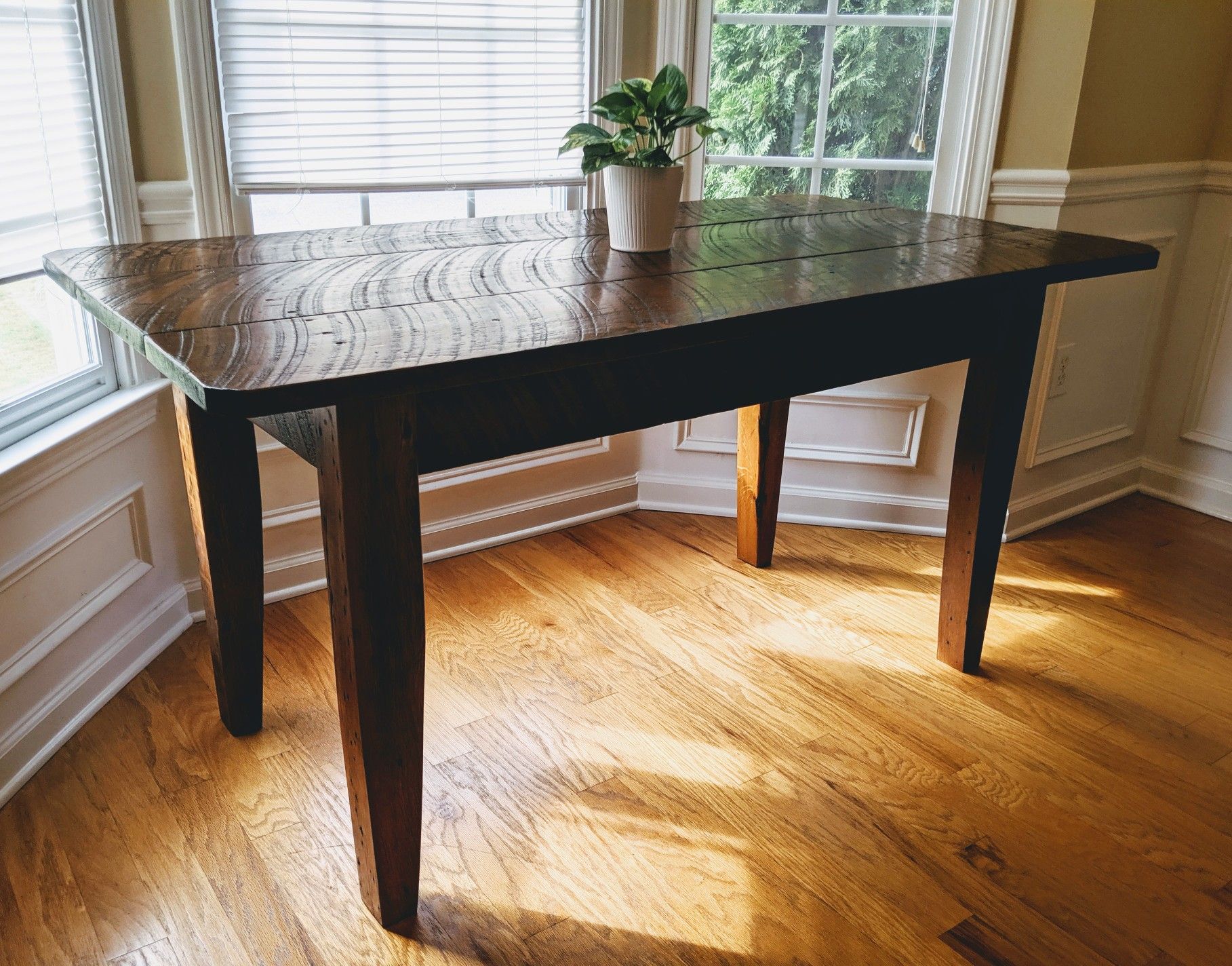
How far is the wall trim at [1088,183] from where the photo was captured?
8.80ft

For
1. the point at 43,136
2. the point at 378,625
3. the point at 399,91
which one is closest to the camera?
the point at 378,625

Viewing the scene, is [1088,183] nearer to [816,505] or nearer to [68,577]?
[816,505]

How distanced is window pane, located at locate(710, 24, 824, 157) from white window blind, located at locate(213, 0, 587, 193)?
412 mm

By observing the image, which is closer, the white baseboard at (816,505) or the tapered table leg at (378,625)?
the tapered table leg at (378,625)

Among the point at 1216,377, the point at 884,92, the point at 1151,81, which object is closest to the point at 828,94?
the point at 884,92

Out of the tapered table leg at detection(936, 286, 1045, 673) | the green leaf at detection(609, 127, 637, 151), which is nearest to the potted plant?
the green leaf at detection(609, 127, 637, 151)

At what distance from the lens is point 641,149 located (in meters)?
1.84

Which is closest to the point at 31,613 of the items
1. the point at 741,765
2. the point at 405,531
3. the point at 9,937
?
the point at 9,937

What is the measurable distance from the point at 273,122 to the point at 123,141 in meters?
0.33

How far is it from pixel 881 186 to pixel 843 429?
70 cm

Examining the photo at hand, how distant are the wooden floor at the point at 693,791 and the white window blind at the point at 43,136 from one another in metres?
0.92

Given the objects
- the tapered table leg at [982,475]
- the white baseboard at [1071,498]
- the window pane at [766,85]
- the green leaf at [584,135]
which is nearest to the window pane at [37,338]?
the green leaf at [584,135]

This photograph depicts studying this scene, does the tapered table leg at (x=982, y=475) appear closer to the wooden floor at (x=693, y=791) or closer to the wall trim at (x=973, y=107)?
the wooden floor at (x=693, y=791)

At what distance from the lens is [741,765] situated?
1940 mm
